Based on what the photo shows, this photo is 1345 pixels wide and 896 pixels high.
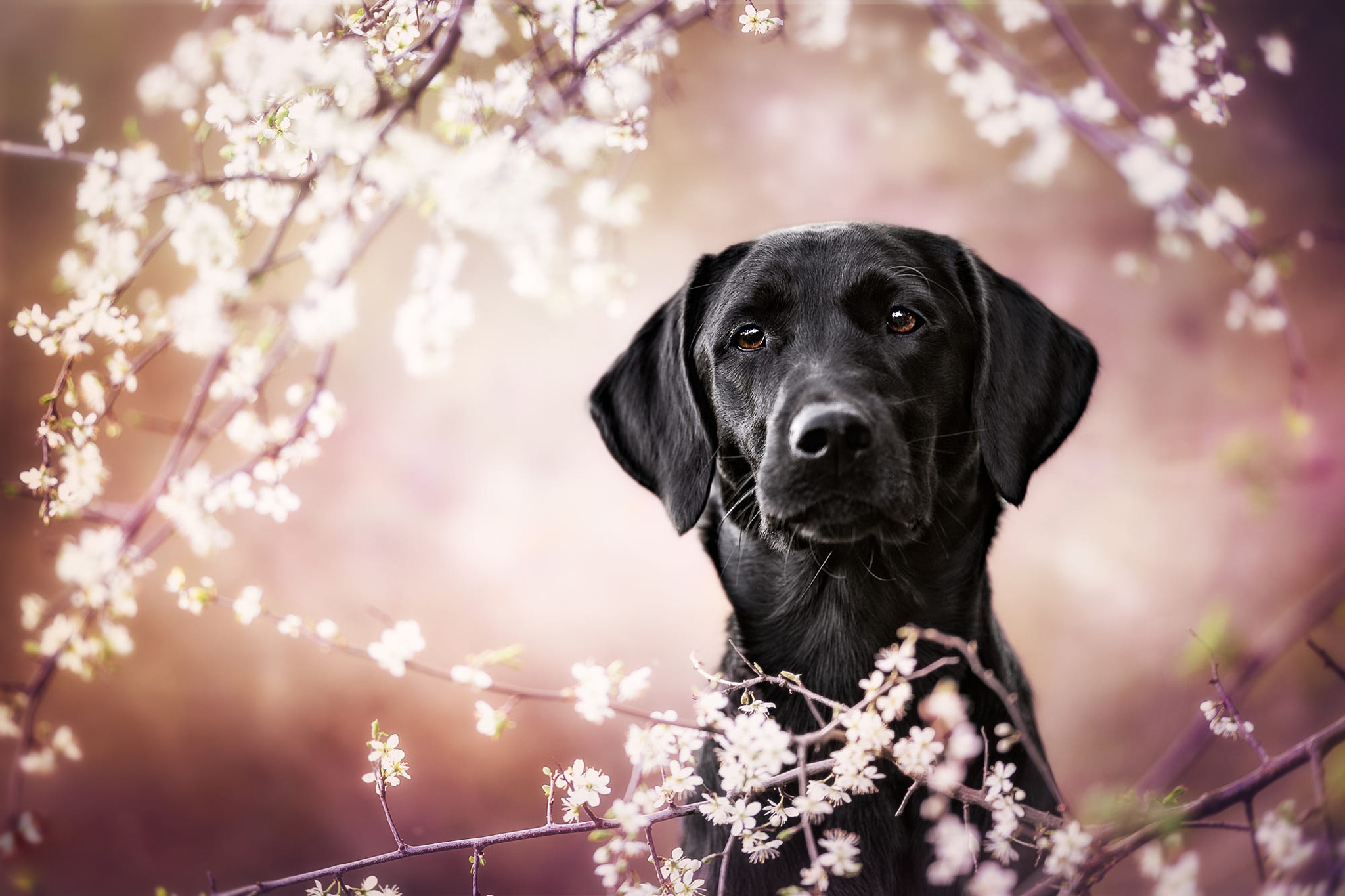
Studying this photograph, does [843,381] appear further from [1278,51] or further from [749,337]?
[1278,51]

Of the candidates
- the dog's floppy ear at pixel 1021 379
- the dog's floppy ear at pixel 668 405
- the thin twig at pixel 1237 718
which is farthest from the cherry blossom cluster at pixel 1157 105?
the thin twig at pixel 1237 718

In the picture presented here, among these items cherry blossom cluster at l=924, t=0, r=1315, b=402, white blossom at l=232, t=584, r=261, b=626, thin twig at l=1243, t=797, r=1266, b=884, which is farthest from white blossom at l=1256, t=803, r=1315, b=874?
white blossom at l=232, t=584, r=261, b=626

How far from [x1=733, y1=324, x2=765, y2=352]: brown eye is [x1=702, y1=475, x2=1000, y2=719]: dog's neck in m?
0.45

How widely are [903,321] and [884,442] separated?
433mm

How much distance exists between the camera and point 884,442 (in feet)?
5.40

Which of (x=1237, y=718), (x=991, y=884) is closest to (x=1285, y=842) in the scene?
(x=1237, y=718)

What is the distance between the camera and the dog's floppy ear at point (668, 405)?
2.04 m

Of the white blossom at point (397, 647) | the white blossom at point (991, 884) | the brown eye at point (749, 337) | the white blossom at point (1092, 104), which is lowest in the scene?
the white blossom at point (991, 884)

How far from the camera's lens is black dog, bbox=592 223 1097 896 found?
1.70 m

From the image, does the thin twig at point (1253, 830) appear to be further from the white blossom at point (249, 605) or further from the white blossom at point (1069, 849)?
the white blossom at point (249, 605)

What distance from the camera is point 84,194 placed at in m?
1.70

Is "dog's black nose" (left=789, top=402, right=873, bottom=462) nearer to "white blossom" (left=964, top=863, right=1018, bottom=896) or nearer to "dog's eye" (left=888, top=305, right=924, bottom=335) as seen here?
→ "dog's eye" (left=888, top=305, right=924, bottom=335)

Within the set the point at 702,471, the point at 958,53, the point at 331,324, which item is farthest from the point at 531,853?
the point at 958,53

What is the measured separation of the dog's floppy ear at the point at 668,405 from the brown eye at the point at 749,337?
168mm
